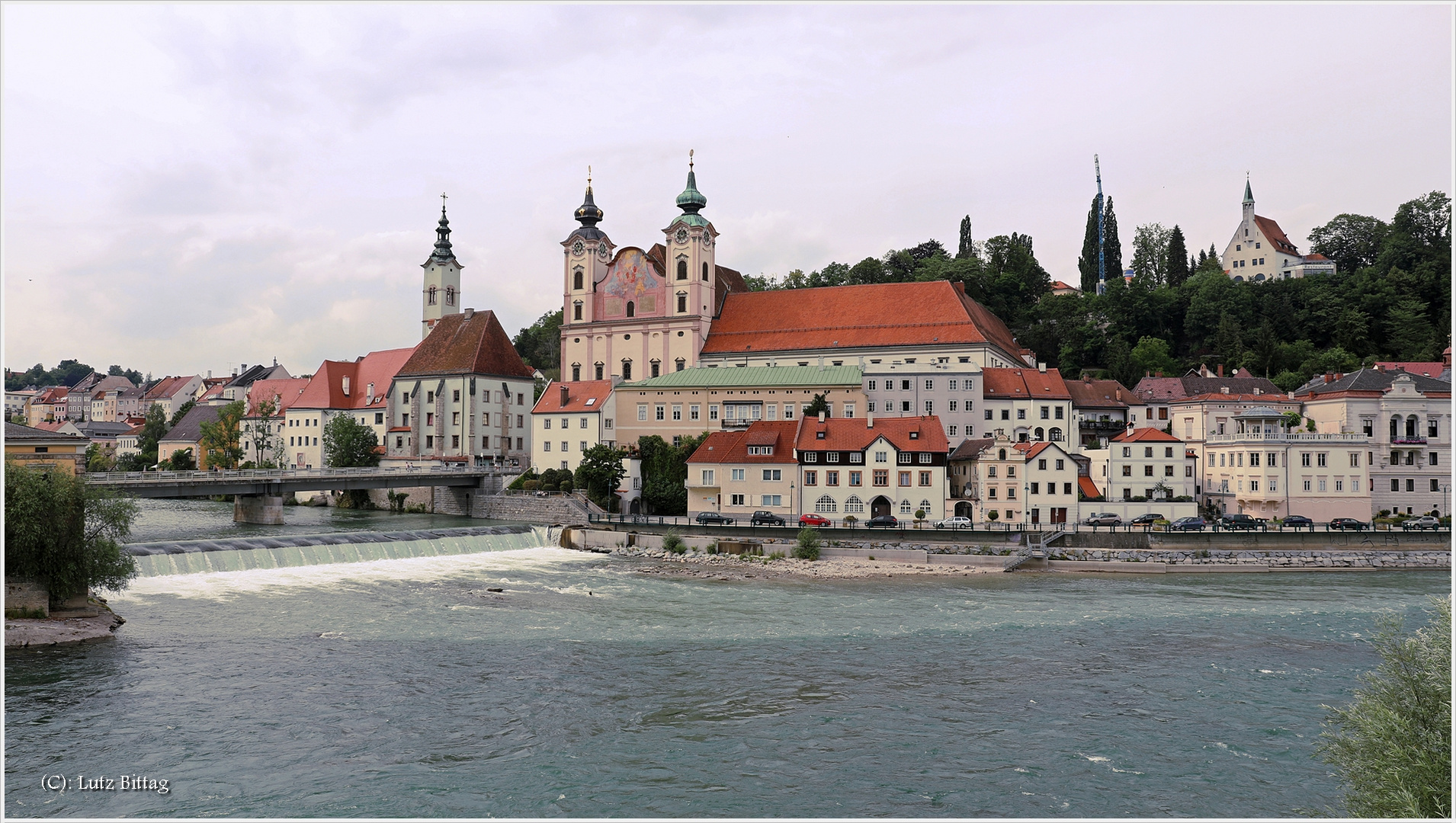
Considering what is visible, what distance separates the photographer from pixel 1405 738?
13.7 metres

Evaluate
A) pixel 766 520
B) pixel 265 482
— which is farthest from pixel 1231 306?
pixel 265 482

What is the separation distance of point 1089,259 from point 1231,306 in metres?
19.8

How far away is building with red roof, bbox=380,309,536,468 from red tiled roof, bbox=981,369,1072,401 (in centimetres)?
3385

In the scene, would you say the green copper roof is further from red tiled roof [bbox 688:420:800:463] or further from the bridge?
the bridge

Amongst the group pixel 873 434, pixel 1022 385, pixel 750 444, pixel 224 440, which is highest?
pixel 1022 385

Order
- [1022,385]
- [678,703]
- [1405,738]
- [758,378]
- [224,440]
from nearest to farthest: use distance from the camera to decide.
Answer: [1405,738] → [678,703] → [1022,385] → [758,378] → [224,440]

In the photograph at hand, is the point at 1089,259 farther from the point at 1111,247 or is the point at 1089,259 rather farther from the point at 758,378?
the point at 758,378

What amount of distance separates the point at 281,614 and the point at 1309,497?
47039 mm

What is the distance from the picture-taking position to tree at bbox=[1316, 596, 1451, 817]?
1295 centimetres

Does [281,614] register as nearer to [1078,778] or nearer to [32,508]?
[32,508]

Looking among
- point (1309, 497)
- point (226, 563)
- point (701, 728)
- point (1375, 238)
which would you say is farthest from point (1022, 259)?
point (701, 728)

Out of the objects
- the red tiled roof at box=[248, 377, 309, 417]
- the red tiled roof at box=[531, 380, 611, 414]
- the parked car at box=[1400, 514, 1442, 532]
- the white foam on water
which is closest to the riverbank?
A: the white foam on water

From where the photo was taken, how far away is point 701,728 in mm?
20016

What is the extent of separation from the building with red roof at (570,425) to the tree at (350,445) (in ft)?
54.9
